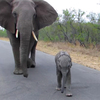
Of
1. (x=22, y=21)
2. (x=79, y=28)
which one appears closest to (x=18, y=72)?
(x=22, y=21)

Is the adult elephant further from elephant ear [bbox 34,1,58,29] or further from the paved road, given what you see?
the paved road

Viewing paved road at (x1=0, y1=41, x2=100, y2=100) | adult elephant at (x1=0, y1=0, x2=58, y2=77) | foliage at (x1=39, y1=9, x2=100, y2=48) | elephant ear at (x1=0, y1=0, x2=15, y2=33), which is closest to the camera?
paved road at (x1=0, y1=41, x2=100, y2=100)

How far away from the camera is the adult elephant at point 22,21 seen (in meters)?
5.39

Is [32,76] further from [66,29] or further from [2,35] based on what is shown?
[2,35]

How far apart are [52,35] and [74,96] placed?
66.5ft

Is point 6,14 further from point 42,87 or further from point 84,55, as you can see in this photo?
point 84,55

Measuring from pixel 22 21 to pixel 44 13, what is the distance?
1848 millimetres

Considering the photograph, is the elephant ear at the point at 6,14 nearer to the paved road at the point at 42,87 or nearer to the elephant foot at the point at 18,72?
the elephant foot at the point at 18,72

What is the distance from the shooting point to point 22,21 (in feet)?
17.8

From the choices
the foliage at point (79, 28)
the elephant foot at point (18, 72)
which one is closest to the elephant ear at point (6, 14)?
the elephant foot at point (18, 72)

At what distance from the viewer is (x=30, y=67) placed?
307 inches

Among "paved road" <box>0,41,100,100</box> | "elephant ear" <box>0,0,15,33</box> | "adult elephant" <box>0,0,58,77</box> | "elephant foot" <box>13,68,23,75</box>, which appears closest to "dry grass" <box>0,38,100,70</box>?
"paved road" <box>0,41,100,100</box>

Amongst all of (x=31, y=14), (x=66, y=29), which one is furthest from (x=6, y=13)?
(x=66, y=29)

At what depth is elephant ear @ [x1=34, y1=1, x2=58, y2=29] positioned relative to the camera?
22.7 ft
